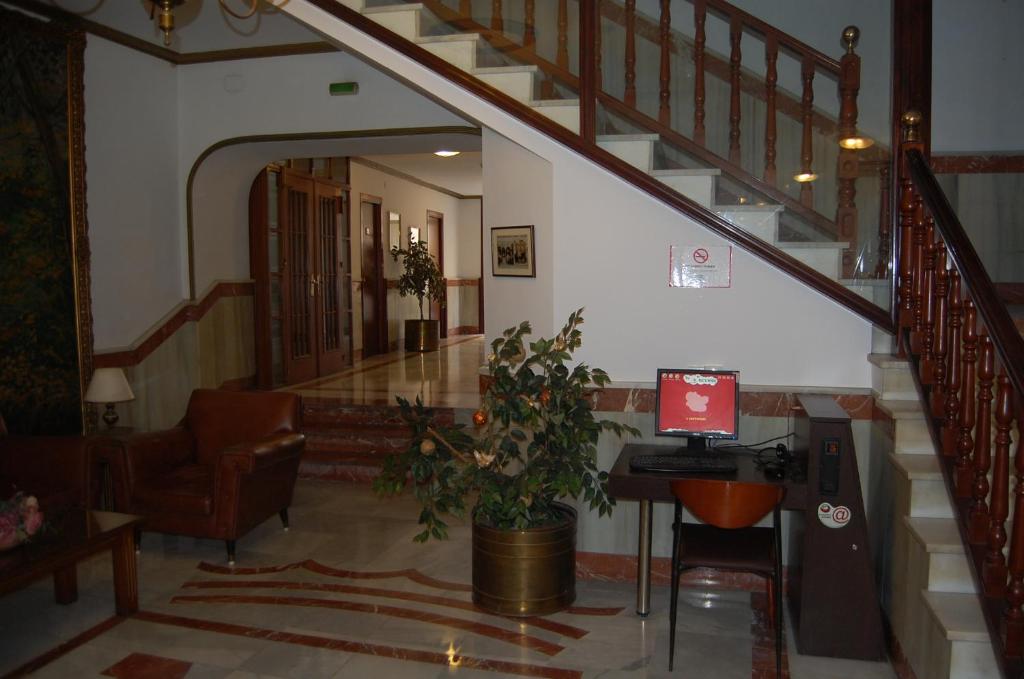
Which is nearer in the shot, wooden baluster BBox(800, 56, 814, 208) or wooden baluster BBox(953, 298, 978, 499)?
wooden baluster BBox(953, 298, 978, 499)

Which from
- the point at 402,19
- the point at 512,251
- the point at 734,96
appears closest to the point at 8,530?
the point at 512,251

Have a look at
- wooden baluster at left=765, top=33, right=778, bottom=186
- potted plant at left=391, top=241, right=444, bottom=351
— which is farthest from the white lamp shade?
potted plant at left=391, top=241, right=444, bottom=351

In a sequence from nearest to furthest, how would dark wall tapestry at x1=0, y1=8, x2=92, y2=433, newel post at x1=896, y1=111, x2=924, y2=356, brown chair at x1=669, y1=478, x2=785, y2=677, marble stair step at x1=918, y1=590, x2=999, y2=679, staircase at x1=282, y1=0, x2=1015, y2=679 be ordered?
marble stair step at x1=918, y1=590, x2=999, y2=679 → staircase at x1=282, y1=0, x2=1015, y2=679 → brown chair at x1=669, y1=478, x2=785, y2=677 → newel post at x1=896, y1=111, x2=924, y2=356 → dark wall tapestry at x1=0, y1=8, x2=92, y2=433

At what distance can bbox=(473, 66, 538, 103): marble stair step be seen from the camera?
421cm

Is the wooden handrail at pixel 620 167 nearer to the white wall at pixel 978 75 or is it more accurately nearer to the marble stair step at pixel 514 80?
the marble stair step at pixel 514 80

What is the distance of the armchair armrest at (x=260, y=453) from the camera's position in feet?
14.6

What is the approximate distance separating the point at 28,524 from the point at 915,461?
3.58m

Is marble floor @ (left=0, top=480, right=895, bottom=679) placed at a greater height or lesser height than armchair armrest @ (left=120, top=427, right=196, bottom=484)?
lesser

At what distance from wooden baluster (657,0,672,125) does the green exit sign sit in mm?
3086

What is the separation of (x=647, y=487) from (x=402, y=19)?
269cm

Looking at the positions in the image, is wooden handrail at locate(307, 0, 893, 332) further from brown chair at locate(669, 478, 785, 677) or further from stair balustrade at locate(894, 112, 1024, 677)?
brown chair at locate(669, 478, 785, 677)

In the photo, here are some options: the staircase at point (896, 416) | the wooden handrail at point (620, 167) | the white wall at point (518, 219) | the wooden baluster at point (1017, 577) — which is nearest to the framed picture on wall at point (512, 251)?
the white wall at point (518, 219)

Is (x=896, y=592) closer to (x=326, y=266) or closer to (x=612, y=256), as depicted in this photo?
(x=612, y=256)

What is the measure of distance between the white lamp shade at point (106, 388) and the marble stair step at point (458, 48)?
3.08m
